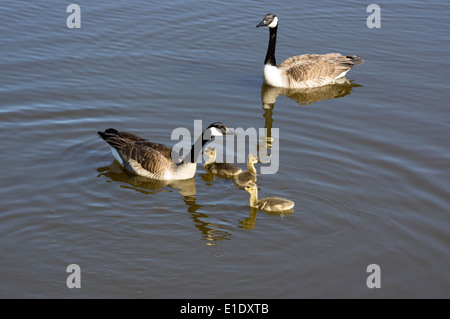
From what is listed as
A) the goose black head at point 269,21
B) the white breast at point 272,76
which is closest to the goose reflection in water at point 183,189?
the white breast at point 272,76

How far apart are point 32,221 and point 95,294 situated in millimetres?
2453

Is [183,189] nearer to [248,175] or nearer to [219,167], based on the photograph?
[219,167]

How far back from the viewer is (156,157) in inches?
507

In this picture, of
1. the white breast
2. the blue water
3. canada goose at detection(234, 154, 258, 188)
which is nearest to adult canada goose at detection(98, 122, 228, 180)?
the blue water

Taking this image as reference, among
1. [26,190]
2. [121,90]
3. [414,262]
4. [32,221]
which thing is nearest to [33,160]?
[26,190]

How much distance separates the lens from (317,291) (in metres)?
9.55

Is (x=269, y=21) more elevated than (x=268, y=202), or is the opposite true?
(x=269, y=21)

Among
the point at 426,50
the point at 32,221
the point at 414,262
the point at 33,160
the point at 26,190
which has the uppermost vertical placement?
the point at 426,50

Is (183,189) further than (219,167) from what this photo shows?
No

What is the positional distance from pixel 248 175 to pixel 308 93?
5.99 metres

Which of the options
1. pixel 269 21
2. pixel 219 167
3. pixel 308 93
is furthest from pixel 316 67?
pixel 219 167

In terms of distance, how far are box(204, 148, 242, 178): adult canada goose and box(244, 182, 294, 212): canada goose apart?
127 centimetres

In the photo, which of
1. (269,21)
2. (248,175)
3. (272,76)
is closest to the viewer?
(248,175)
